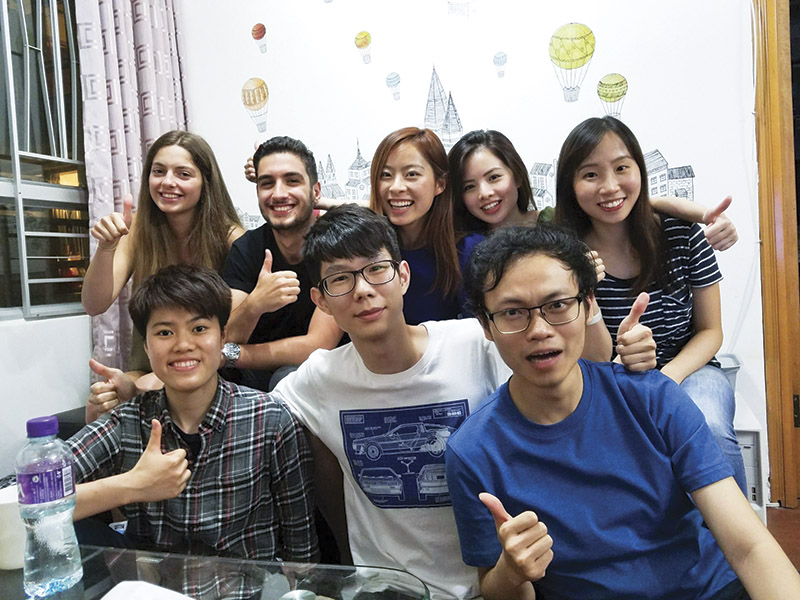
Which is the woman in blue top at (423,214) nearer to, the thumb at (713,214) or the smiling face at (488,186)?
the smiling face at (488,186)

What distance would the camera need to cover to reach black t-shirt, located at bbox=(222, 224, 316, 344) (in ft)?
6.46

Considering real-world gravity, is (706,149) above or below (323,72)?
below

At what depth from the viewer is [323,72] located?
2.75 metres

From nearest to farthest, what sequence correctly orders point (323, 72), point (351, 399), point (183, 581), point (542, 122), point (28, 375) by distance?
point (183, 581)
point (351, 399)
point (28, 375)
point (542, 122)
point (323, 72)

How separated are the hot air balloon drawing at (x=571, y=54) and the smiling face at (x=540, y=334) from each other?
1.65 meters

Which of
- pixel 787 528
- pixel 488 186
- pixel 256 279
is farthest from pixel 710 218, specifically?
pixel 256 279

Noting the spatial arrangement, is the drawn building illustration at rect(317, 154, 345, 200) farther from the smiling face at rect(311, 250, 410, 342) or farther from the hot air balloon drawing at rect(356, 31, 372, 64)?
the smiling face at rect(311, 250, 410, 342)

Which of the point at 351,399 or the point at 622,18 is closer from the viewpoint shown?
the point at 351,399

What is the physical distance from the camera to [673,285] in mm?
1684

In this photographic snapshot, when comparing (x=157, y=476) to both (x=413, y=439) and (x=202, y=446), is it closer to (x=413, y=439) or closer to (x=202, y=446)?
(x=202, y=446)

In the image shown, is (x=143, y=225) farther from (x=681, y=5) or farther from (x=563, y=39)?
(x=681, y=5)

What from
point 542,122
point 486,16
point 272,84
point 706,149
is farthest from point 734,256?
point 272,84

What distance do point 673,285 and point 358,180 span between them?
156 centimetres

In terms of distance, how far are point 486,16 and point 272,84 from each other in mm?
1082
